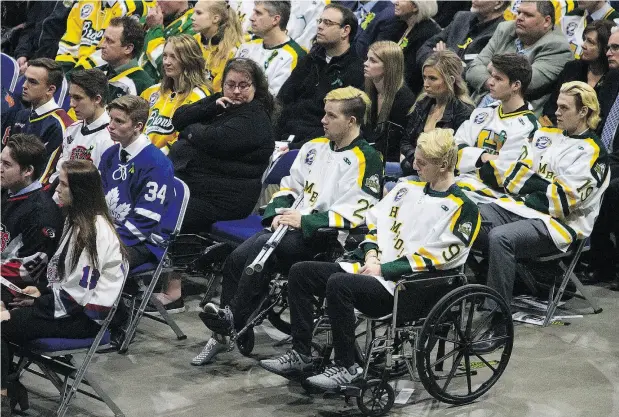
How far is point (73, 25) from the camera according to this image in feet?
29.2

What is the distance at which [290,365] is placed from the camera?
5230 mm

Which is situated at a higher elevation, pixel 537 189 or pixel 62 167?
pixel 62 167

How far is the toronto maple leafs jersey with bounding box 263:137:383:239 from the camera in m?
5.65

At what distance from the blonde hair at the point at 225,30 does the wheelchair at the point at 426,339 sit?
3.21 m

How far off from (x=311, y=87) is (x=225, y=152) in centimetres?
117

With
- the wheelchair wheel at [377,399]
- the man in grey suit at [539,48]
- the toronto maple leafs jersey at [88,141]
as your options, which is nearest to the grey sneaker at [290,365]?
the wheelchair wheel at [377,399]

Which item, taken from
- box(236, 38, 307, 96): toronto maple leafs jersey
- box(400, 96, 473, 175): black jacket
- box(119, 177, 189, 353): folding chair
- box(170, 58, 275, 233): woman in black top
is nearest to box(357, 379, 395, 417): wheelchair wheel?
box(119, 177, 189, 353): folding chair

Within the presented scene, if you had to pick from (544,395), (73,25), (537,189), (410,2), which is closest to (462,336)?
(544,395)

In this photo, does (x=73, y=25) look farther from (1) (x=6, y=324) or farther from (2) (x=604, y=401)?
(2) (x=604, y=401)

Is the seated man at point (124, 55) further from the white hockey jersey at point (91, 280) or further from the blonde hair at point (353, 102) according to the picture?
the white hockey jersey at point (91, 280)

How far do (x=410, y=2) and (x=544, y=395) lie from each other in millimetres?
3523

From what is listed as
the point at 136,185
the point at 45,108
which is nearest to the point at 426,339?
the point at 136,185

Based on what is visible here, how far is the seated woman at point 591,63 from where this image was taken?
6.84m

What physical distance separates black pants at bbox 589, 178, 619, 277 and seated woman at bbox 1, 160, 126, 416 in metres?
3.12
